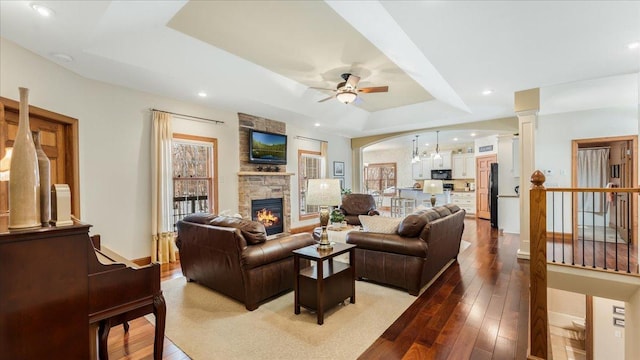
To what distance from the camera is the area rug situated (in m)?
2.12

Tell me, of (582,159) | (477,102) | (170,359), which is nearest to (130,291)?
(170,359)

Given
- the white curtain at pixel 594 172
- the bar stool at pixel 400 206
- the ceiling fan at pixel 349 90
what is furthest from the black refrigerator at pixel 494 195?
the ceiling fan at pixel 349 90

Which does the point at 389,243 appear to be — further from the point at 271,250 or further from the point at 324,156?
the point at 324,156

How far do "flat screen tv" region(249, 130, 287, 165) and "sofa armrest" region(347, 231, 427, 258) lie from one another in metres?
3.07

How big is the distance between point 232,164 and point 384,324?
13.3 ft

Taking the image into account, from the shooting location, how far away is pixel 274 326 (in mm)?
2447

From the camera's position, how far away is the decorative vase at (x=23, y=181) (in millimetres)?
1200

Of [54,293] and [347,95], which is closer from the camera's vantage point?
[54,293]

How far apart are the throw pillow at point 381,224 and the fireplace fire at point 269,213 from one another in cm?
299

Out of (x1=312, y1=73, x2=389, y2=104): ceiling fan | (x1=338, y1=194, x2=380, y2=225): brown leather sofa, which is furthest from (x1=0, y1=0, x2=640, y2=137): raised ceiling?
(x1=338, y1=194, x2=380, y2=225): brown leather sofa

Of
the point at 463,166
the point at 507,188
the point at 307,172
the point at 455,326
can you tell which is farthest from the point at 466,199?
the point at 455,326

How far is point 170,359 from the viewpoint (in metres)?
2.05

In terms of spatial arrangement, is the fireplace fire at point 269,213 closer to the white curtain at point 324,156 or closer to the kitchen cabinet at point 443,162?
the white curtain at point 324,156

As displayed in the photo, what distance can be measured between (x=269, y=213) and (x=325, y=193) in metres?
3.62
